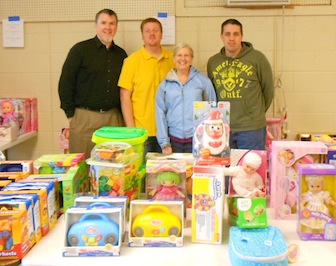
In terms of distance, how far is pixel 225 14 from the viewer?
12.8 feet

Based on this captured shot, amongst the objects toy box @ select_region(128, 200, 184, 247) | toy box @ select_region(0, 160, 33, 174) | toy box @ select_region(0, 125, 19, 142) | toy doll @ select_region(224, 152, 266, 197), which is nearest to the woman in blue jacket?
toy box @ select_region(0, 125, 19, 142)

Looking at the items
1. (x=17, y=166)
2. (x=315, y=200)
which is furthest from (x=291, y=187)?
(x=17, y=166)

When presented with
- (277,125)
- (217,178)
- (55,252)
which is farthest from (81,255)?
(277,125)

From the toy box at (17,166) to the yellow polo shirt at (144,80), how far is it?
5.01ft

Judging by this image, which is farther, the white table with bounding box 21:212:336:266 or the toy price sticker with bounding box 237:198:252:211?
the toy price sticker with bounding box 237:198:252:211

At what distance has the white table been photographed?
160 cm

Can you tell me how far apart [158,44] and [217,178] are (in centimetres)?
205

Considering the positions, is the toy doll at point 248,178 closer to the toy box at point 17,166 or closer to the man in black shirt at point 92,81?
the toy box at point 17,166

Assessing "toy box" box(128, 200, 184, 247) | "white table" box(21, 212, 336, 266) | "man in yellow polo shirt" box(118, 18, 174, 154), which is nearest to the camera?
"white table" box(21, 212, 336, 266)

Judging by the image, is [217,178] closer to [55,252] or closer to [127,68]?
[55,252]

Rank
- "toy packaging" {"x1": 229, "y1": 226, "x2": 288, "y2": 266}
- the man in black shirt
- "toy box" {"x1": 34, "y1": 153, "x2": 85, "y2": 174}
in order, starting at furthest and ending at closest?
the man in black shirt
"toy box" {"x1": 34, "y1": 153, "x2": 85, "y2": 174}
"toy packaging" {"x1": 229, "y1": 226, "x2": 288, "y2": 266}

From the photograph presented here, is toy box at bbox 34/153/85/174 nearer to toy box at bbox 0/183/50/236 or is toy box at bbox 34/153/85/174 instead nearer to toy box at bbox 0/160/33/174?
toy box at bbox 0/160/33/174

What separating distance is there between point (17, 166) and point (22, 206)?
0.56 metres

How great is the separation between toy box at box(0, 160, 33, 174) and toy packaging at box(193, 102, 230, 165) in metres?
0.78
